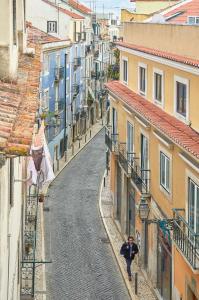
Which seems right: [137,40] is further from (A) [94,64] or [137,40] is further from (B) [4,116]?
(A) [94,64]

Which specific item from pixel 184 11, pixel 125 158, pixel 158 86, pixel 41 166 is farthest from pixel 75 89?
pixel 41 166

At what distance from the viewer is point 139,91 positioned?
29.9 metres

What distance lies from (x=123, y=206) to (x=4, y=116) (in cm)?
2491

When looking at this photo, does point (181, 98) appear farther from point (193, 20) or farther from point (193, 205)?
point (193, 20)

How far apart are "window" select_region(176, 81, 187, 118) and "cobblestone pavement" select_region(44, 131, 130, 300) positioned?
8115 mm

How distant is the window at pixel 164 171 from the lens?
22.8 meters

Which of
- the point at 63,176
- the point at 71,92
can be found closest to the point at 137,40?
the point at 63,176

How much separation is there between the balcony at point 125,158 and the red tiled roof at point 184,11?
6.60 meters

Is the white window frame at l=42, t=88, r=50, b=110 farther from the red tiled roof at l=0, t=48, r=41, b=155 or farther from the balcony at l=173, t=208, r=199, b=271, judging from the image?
the red tiled roof at l=0, t=48, r=41, b=155

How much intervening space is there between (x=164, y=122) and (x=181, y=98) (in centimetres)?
105

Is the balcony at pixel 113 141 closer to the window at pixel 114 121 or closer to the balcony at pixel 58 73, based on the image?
the window at pixel 114 121

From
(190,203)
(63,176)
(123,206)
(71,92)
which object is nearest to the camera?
(190,203)

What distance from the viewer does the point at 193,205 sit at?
63.7 ft

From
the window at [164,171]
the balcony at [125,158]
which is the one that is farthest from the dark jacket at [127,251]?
the window at [164,171]
